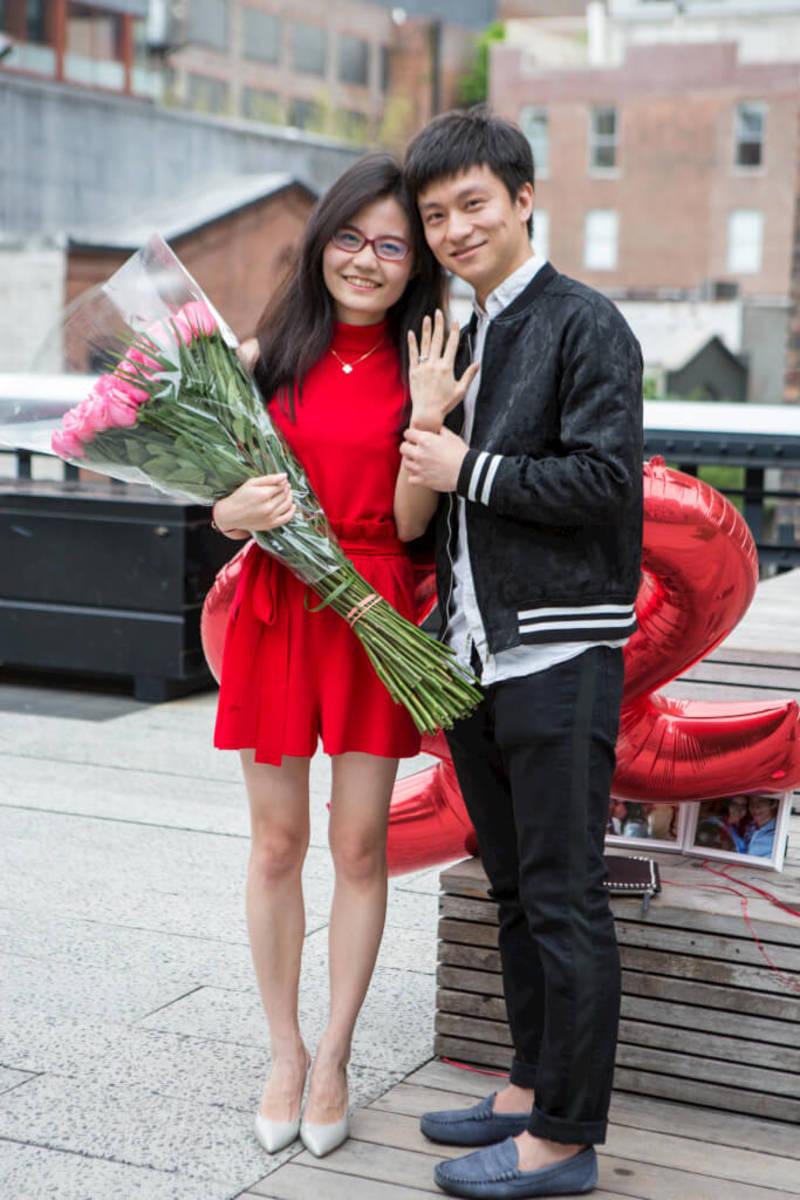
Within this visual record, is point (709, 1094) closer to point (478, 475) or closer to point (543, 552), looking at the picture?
point (543, 552)

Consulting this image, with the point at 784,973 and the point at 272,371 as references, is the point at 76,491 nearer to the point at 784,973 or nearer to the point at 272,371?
the point at 272,371

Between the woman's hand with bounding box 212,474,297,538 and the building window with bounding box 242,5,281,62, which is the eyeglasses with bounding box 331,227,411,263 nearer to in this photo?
the woman's hand with bounding box 212,474,297,538

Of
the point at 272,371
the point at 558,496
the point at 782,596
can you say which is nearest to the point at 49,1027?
the point at 272,371

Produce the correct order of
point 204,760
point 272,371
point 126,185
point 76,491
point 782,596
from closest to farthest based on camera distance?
point 272,371 → point 782,596 → point 204,760 → point 76,491 → point 126,185

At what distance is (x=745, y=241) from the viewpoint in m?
43.3

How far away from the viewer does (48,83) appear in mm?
28266

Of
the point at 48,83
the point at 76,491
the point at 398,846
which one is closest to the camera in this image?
the point at 398,846

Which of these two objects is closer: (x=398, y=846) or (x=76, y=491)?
(x=398, y=846)

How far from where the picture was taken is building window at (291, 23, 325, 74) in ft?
184

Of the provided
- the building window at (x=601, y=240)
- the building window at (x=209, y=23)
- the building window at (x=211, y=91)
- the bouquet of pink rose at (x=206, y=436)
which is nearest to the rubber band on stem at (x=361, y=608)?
the bouquet of pink rose at (x=206, y=436)

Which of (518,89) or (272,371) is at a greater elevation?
(518,89)

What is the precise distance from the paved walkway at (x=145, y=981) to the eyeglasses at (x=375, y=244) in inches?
61.8

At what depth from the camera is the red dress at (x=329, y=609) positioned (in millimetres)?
2607

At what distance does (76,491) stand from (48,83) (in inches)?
953
